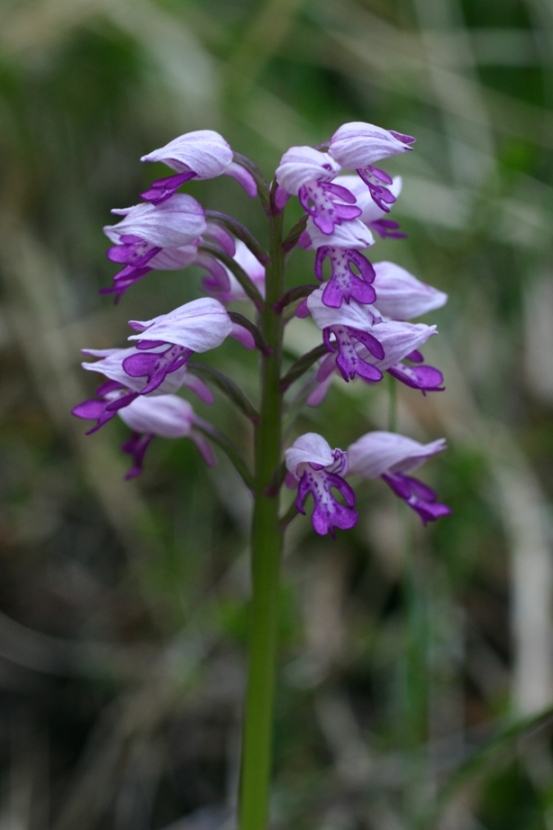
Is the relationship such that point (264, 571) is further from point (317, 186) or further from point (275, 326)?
point (317, 186)

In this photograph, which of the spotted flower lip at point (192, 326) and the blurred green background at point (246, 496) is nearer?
the spotted flower lip at point (192, 326)

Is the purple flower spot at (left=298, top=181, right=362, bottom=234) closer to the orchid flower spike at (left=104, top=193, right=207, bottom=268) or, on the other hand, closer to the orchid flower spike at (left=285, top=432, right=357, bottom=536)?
the orchid flower spike at (left=104, top=193, right=207, bottom=268)

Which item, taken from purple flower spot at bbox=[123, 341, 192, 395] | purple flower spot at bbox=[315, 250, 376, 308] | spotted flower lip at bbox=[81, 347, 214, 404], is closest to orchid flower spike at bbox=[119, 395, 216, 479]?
spotted flower lip at bbox=[81, 347, 214, 404]

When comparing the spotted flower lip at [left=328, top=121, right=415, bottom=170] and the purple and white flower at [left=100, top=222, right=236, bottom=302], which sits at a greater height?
the spotted flower lip at [left=328, top=121, right=415, bottom=170]

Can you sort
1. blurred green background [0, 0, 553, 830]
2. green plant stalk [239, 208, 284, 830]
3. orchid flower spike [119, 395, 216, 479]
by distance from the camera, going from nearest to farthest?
green plant stalk [239, 208, 284, 830], orchid flower spike [119, 395, 216, 479], blurred green background [0, 0, 553, 830]

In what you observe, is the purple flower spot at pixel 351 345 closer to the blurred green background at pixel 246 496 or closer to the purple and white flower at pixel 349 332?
the purple and white flower at pixel 349 332

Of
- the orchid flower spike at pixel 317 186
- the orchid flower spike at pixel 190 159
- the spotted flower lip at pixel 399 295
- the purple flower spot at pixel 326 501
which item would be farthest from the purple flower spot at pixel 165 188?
the purple flower spot at pixel 326 501
